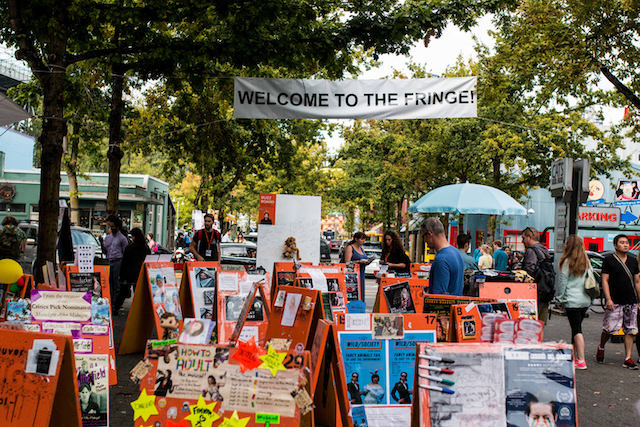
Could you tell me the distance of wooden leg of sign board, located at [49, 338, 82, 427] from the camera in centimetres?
343

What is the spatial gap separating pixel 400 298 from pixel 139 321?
367 centimetres

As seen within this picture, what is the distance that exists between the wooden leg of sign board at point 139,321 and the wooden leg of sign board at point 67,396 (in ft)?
15.5

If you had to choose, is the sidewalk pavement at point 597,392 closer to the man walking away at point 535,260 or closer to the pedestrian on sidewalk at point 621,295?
the pedestrian on sidewalk at point 621,295

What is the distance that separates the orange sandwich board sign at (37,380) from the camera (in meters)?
3.37

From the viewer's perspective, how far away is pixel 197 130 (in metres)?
15.1

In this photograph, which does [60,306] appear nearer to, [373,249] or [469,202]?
[469,202]

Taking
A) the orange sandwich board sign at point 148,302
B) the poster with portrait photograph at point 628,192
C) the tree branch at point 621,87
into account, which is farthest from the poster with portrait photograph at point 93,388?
the poster with portrait photograph at point 628,192

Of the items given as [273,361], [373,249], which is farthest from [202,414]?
[373,249]

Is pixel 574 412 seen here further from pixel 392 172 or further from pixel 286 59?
pixel 392 172

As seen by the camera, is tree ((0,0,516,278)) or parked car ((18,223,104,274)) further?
parked car ((18,223,104,274))

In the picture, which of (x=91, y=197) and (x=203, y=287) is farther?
(x=91, y=197)

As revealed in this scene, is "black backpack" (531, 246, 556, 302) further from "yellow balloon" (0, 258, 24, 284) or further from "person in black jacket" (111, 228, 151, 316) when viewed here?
"yellow balloon" (0, 258, 24, 284)

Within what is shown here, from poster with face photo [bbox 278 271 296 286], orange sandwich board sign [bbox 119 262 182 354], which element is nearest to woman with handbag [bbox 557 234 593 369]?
poster with face photo [bbox 278 271 296 286]

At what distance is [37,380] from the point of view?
11.2 feet
